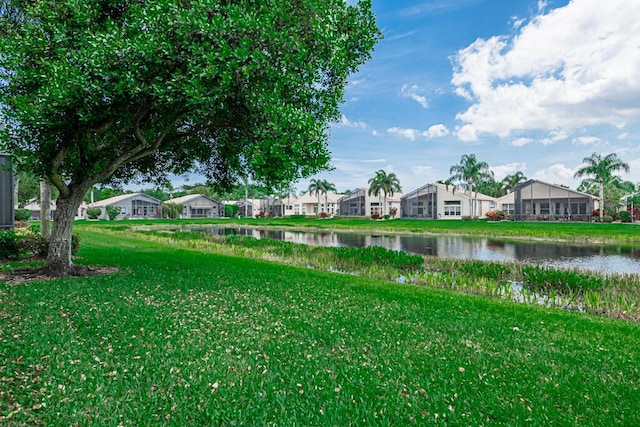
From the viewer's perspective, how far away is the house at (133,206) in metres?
83.6

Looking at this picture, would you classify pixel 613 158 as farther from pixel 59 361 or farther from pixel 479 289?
pixel 59 361

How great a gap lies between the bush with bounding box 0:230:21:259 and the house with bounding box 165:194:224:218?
76.9 metres

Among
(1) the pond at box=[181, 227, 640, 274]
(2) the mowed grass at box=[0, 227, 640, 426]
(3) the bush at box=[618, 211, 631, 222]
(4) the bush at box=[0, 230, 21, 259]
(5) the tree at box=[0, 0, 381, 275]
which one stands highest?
(5) the tree at box=[0, 0, 381, 275]

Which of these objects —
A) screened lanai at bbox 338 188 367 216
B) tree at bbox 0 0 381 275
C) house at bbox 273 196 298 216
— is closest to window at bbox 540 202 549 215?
screened lanai at bbox 338 188 367 216

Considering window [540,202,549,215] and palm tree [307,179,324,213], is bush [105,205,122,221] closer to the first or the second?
palm tree [307,179,324,213]

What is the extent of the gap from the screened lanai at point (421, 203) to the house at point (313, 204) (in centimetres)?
2437

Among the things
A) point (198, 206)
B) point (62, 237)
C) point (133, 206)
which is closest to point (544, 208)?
point (62, 237)

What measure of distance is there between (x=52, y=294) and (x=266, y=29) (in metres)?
7.57

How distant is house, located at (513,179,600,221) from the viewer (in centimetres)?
6124

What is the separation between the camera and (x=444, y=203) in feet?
248

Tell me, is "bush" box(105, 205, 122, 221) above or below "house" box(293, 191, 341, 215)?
below

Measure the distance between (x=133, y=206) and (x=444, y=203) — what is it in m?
64.4

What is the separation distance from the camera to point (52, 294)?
9.06 meters

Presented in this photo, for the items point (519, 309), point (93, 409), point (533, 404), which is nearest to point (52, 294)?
point (93, 409)
